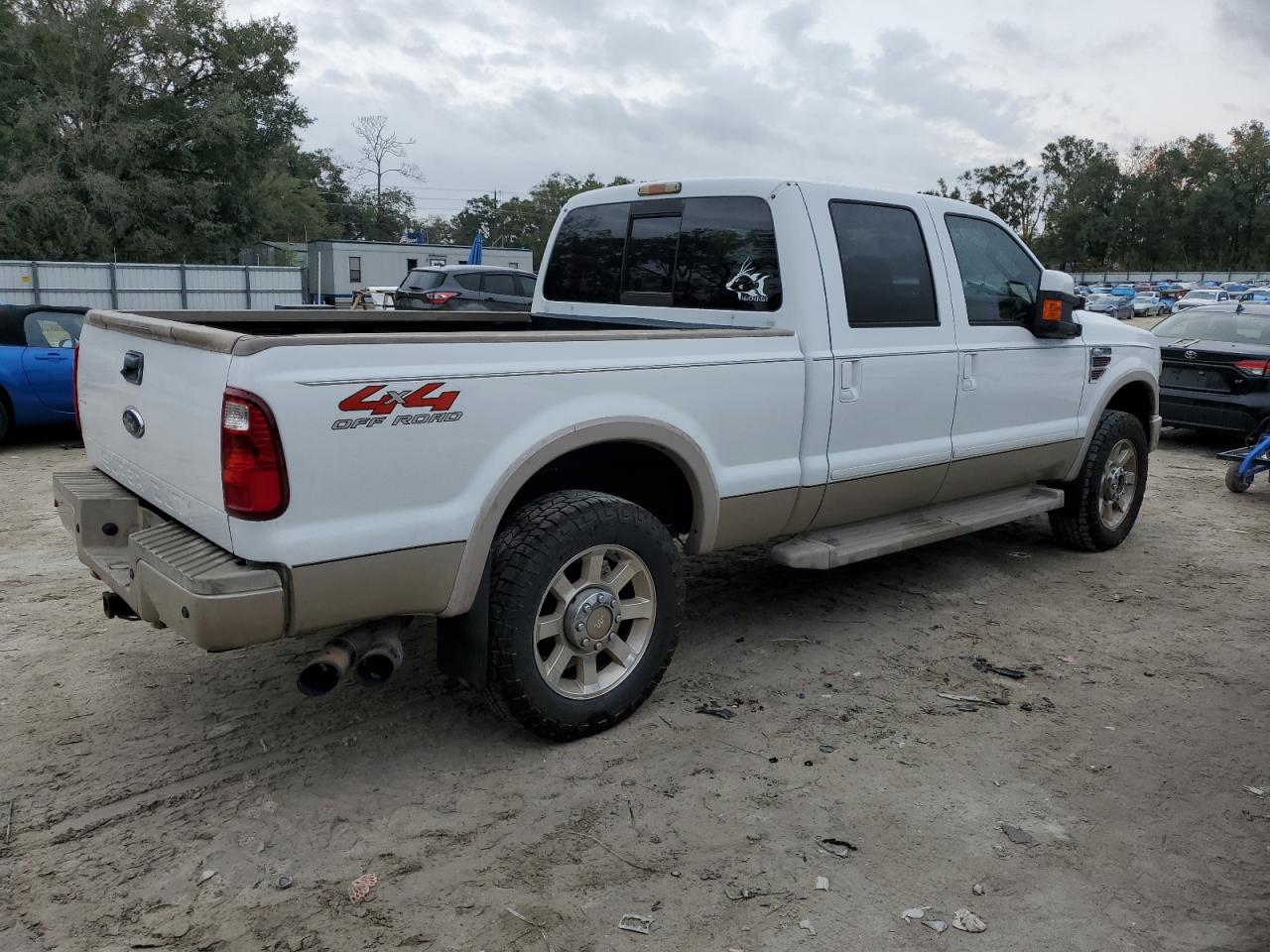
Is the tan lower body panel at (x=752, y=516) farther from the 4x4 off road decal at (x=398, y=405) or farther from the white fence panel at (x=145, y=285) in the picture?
the white fence panel at (x=145, y=285)

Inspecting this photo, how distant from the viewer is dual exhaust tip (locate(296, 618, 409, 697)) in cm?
324

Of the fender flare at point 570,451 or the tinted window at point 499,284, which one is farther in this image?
the tinted window at point 499,284

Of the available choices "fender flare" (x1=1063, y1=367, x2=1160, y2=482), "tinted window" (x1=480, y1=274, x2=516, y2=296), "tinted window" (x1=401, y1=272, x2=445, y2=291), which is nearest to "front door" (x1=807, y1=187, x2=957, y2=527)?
"fender flare" (x1=1063, y1=367, x2=1160, y2=482)

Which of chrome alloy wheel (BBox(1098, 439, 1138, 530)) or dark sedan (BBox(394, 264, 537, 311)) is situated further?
dark sedan (BBox(394, 264, 537, 311))

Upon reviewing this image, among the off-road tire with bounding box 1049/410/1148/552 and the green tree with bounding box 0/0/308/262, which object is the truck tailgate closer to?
the off-road tire with bounding box 1049/410/1148/552

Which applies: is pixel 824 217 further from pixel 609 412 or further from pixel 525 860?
pixel 525 860


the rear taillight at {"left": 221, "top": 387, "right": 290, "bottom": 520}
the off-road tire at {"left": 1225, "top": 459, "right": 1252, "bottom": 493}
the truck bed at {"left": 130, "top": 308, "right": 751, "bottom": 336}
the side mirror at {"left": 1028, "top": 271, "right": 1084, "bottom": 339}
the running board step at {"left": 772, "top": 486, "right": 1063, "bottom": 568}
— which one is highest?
the side mirror at {"left": 1028, "top": 271, "right": 1084, "bottom": 339}

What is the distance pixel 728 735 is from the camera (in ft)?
13.0

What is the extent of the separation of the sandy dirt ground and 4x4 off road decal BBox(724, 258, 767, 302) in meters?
1.63

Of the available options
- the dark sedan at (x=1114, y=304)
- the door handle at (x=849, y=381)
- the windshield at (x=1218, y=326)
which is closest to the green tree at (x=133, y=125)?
the dark sedan at (x=1114, y=304)

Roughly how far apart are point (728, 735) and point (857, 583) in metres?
2.15

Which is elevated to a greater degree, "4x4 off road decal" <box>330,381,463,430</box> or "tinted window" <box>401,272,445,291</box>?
"tinted window" <box>401,272,445,291</box>

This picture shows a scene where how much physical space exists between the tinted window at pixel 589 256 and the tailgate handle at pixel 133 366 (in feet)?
7.61

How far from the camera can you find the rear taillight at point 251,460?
2.89 metres
